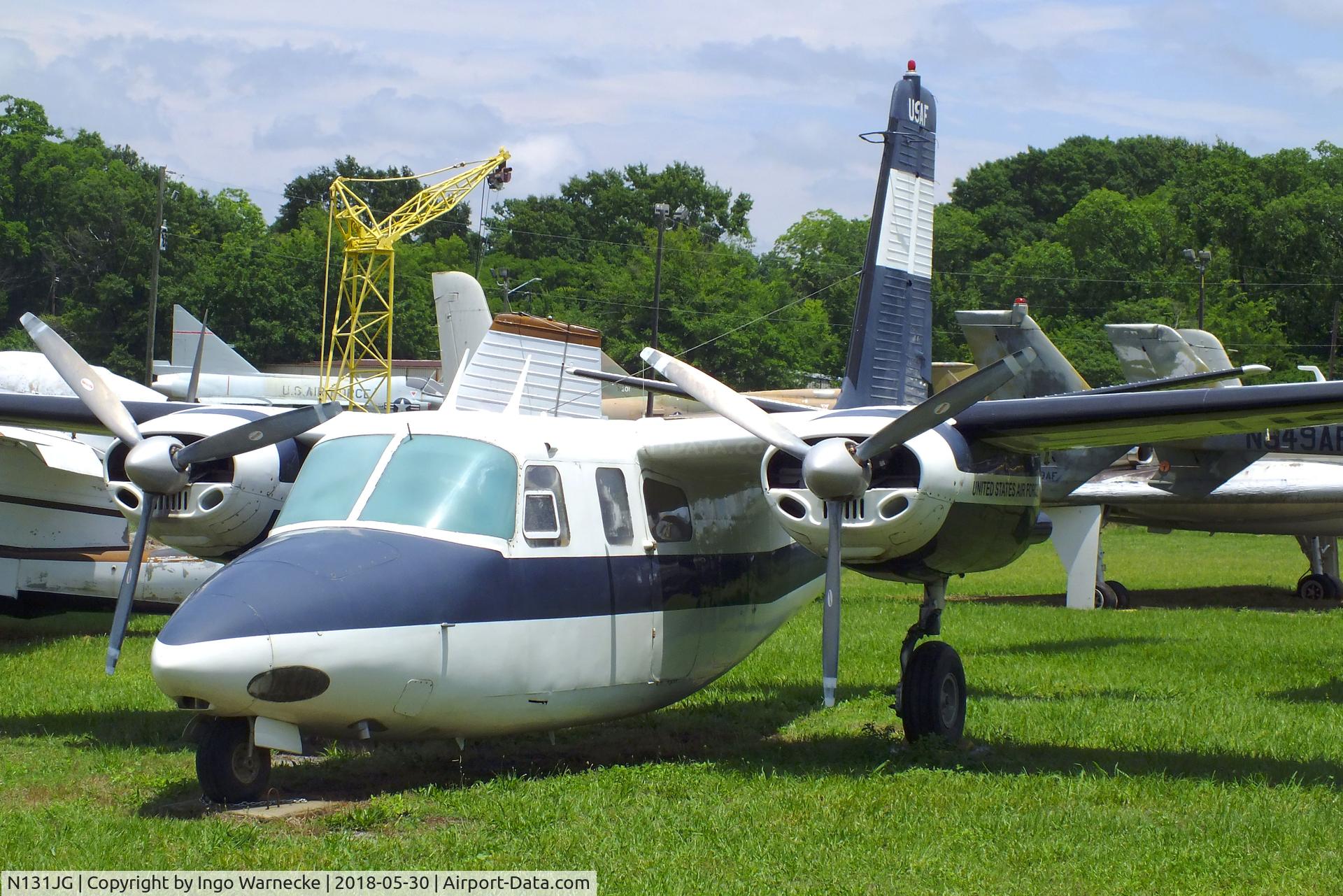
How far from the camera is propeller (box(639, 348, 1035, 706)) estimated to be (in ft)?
26.5

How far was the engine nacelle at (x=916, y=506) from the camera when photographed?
327 inches

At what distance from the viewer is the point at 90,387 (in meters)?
9.46

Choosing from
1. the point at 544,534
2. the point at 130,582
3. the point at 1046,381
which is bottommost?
the point at 130,582

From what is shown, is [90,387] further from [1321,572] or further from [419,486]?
[1321,572]

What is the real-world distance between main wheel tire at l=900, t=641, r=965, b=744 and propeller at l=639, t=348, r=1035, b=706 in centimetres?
132

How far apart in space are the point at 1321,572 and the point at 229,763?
20940mm

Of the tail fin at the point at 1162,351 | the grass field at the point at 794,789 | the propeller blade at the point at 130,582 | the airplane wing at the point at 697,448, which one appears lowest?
the grass field at the point at 794,789

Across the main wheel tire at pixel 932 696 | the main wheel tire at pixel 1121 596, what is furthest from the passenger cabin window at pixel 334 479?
the main wheel tire at pixel 1121 596

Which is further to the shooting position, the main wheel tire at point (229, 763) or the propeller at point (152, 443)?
the propeller at point (152, 443)

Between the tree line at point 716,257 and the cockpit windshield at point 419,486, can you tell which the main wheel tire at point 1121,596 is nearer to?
the cockpit windshield at point 419,486

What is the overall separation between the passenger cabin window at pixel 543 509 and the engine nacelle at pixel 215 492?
253 centimetres

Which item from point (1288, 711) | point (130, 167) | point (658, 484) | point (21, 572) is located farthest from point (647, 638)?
point (130, 167)
